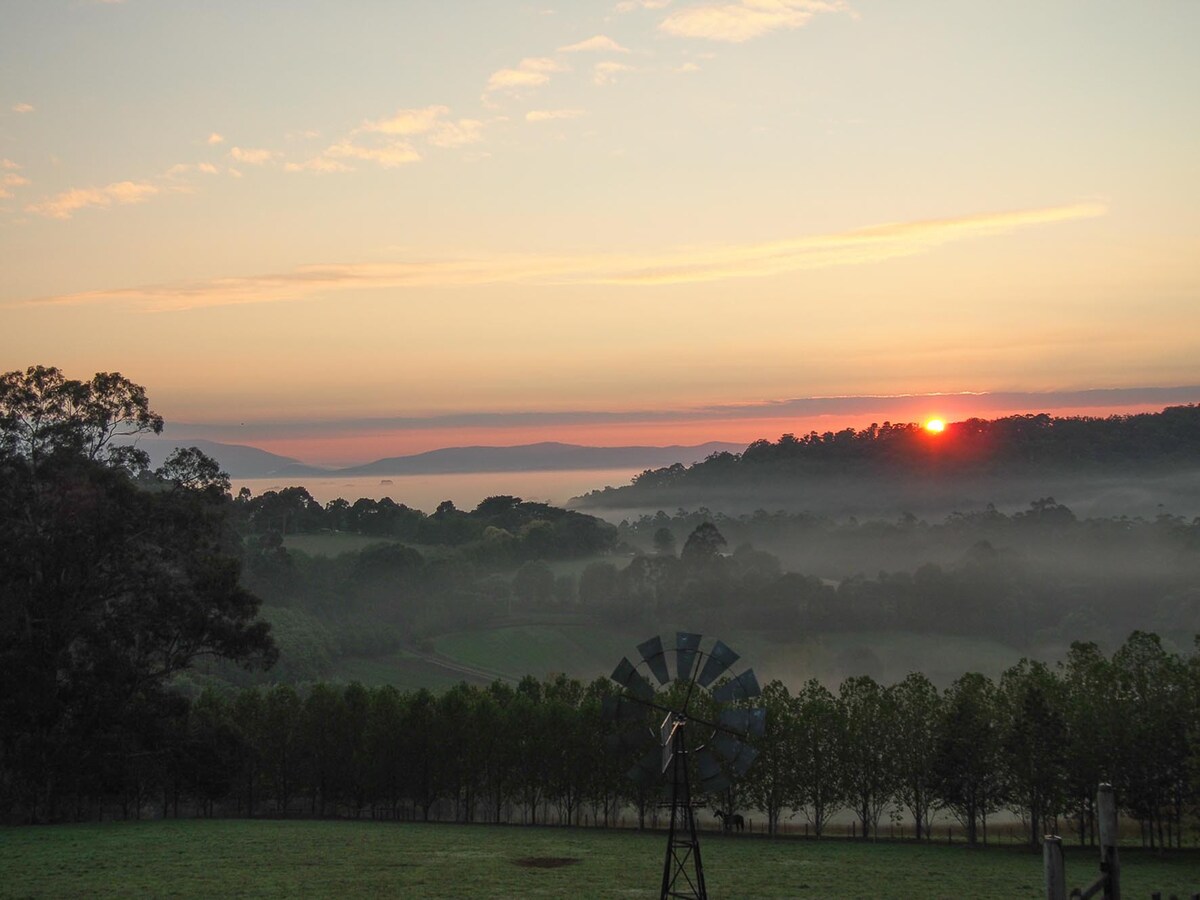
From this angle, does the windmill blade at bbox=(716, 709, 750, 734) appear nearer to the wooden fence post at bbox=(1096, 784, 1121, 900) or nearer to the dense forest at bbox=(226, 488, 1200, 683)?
the wooden fence post at bbox=(1096, 784, 1121, 900)

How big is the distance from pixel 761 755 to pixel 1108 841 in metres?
35.5

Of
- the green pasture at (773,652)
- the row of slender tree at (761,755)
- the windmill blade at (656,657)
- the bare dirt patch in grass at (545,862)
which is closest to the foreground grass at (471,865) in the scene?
the bare dirt patch in grass at (545,862)

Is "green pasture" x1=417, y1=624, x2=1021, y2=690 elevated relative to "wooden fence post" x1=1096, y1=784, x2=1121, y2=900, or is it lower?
lower

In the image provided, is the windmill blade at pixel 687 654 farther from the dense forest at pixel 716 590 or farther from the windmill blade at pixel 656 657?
the dense forest at pixel 716 590

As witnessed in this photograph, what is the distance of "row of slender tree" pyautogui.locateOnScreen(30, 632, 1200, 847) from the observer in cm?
4384

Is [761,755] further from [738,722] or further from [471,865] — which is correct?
[738,722]

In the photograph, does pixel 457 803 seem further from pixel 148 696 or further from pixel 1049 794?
pixel 1049 794

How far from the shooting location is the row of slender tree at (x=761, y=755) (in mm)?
43844

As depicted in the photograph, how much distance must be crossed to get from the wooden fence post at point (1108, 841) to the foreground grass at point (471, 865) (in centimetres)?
1558

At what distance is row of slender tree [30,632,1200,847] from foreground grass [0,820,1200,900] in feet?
13.3

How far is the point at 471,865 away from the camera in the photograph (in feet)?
104

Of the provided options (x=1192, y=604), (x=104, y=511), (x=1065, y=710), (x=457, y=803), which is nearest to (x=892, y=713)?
(x=1065, y=710)

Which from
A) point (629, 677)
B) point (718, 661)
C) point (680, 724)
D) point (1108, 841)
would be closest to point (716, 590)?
point (629, 677)

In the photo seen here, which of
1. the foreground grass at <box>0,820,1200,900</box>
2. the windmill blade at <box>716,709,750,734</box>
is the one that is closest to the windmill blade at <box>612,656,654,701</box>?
the windmill blade at <box>716,709,750,734</box>
